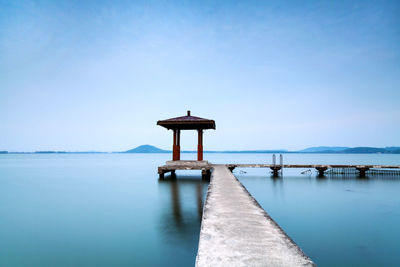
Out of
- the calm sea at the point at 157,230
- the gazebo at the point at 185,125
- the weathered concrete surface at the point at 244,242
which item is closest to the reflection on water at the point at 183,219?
the calm sea at the point at 157,230

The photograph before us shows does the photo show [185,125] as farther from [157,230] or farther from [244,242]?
[244,242]

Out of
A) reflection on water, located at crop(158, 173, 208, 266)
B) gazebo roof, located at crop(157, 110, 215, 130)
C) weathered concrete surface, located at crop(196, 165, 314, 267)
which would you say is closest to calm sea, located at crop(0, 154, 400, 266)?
reflection on water, located at crop(158, 173, 208, 266)

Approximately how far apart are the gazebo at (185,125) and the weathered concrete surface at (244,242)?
11.3 meters

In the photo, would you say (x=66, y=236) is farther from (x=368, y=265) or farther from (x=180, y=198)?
(x=368, y=265)

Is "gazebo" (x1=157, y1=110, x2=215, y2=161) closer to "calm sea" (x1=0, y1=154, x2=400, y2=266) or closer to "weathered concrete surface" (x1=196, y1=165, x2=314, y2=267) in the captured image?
"calm sea" (x1=0, y1=154, x2=400, y2=266)

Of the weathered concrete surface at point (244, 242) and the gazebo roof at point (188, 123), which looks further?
the gazebo roof at point (188, 123)

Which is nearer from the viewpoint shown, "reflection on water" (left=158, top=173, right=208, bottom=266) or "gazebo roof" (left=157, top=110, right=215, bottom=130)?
"reflection on water" (left=158, top=173, right=208, bottom=266)

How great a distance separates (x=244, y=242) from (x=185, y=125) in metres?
14.4

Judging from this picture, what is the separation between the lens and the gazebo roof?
1652 centimetres

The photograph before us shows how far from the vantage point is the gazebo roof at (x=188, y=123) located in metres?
16.5

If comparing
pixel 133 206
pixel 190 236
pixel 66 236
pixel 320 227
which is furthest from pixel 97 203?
pixel 320 227

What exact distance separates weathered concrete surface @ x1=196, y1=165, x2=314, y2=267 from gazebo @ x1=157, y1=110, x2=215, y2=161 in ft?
37.1

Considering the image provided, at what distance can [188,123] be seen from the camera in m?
16.8

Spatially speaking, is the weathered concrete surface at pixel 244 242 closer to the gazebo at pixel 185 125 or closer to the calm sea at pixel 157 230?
the calm sea at pixel 157 230
